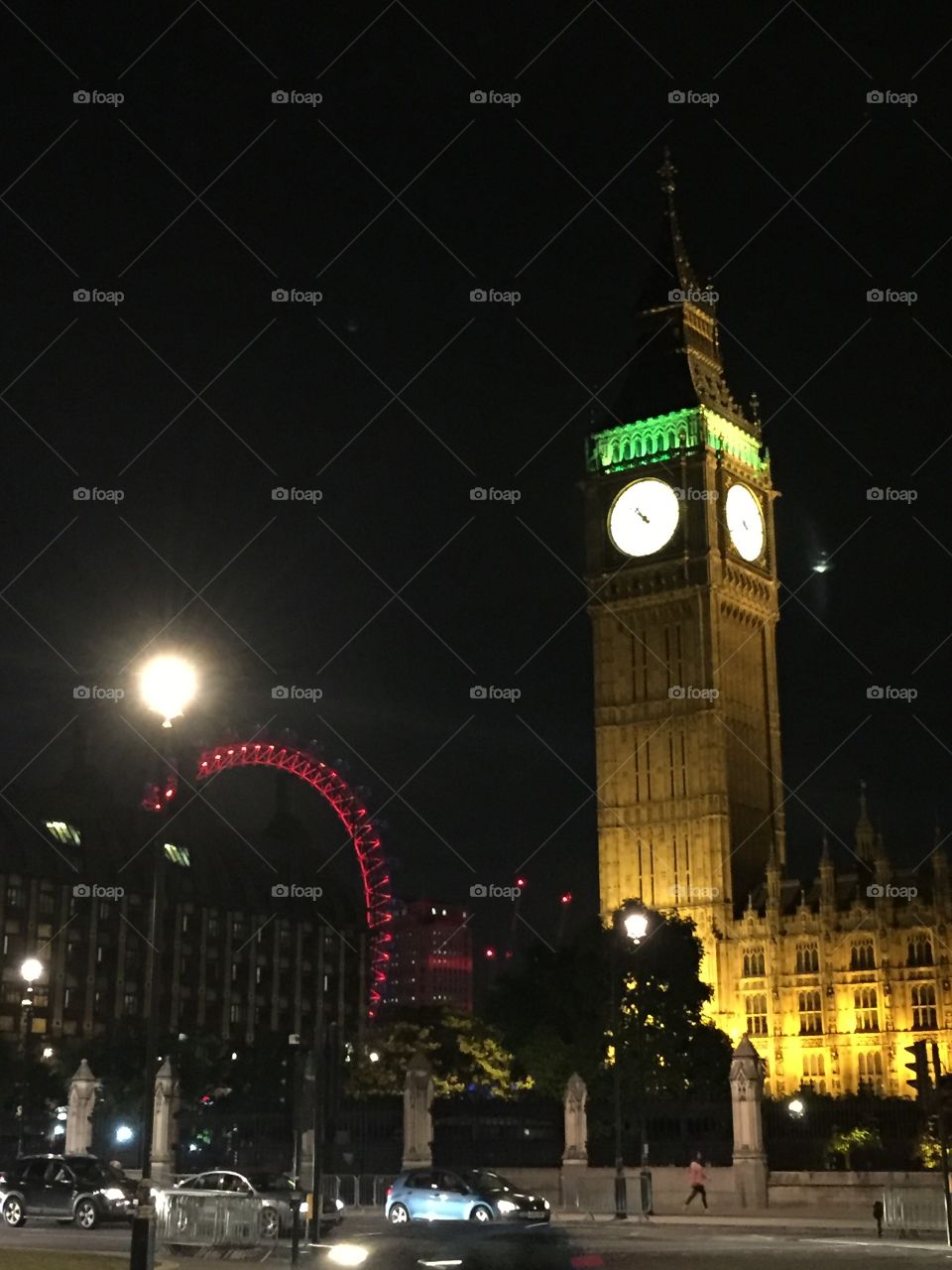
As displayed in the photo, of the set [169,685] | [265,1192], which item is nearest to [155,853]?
[169,685]

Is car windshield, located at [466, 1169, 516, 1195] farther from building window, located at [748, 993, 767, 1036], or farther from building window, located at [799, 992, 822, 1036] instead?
building window, located at [748, 993, 767, 1036]

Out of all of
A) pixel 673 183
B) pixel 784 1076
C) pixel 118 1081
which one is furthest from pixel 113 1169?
pixel 673 183

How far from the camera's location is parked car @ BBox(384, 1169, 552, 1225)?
102 feet

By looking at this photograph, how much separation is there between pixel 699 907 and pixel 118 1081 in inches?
1526

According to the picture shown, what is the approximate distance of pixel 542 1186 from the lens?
42438 millimetres

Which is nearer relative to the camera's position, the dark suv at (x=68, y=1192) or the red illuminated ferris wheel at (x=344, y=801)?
the dark suv at (x=68, y=1192)

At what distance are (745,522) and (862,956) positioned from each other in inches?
1176

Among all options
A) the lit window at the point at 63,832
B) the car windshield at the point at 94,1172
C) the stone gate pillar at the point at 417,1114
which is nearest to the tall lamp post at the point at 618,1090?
the stone gate pillar at the point at 417,1114

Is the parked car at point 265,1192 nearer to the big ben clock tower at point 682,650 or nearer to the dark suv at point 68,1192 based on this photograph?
the dark suv at point 68,1192

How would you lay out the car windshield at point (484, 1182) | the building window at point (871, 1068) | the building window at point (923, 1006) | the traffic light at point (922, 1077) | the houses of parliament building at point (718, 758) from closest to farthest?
the traffic light at point (922, 1077), the car windshield at point (484, 1182), the building window at point (871, 1068), the building window at point (923, 1006), the houses of parliament building at point (718, 758)

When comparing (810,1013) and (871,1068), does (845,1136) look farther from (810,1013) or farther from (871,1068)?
(810,1013)

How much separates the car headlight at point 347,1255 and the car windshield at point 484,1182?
1855 centimetres

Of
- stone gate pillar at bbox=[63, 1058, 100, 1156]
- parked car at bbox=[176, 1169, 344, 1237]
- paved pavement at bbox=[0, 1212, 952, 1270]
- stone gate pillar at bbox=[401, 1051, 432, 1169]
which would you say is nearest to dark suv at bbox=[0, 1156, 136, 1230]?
paved pavement at bbox=[0, 1212, 952, 1270]

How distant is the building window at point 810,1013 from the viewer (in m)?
93.2
